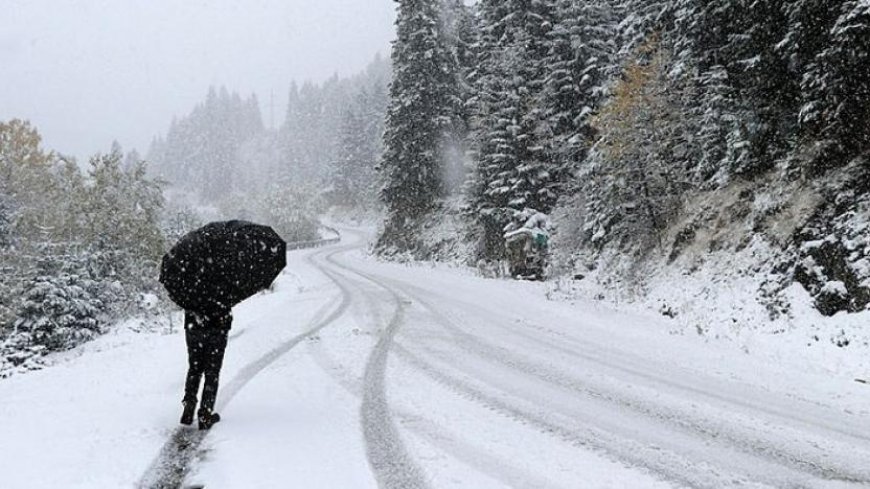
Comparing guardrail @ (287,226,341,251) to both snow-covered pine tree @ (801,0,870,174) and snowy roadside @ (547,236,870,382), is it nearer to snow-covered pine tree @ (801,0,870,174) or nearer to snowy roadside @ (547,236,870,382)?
snowy roadside @ (547,236,870,382)

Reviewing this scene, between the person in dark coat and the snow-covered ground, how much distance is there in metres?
0.21

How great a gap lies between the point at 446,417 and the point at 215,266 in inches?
100

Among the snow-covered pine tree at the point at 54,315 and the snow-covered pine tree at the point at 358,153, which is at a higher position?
the snow-covered pine tree at the point at 358,153

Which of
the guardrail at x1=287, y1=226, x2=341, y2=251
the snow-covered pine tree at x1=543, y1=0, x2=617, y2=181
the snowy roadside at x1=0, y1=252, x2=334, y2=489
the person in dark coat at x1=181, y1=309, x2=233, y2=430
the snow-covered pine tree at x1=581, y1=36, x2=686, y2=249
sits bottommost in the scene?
the guardrail at x1=287, y1=226, x2=341, y2=251

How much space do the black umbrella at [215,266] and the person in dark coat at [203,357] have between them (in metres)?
0.11

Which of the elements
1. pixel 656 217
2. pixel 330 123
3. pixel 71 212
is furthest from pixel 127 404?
pixel 330 123

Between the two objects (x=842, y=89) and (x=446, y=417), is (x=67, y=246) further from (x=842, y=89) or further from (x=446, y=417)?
(x=842, y=89)

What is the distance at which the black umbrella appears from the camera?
5.33 m

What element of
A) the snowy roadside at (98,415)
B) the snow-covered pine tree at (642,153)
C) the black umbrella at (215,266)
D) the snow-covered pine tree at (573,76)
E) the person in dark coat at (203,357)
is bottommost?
the snowy roadside at (98,415)

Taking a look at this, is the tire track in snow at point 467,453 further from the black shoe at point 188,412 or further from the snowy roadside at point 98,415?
the snowy roadside at point 98,415

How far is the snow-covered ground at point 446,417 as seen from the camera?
4.26 m

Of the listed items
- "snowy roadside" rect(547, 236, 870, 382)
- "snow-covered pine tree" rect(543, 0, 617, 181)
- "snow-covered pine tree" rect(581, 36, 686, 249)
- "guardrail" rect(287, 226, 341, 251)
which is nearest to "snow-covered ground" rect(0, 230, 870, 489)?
"snowy roadside" rect(547, 236, 870, 382)

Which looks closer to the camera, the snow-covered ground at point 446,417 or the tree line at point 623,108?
the snow-covered ground at point 446,417

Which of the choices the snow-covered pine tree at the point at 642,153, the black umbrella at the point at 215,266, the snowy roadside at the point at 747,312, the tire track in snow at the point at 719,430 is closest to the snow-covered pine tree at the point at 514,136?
the snow-covered pine tree at the point at 642,153
